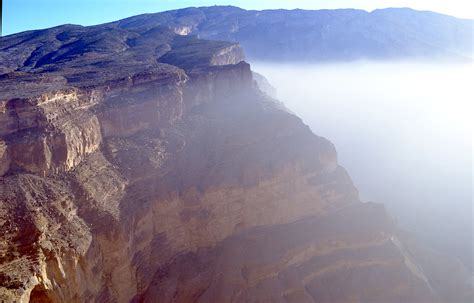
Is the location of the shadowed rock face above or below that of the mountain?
below

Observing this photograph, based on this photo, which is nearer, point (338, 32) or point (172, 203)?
point (172, 203)

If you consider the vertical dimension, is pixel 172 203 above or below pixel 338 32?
below

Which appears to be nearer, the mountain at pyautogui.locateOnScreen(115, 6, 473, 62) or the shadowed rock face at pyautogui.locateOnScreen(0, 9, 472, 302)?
the shadowed rock face at pyautogui.locateOnScreen(0, 9, 472, 302)

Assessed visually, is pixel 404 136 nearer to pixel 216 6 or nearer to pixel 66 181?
pixel 66 181

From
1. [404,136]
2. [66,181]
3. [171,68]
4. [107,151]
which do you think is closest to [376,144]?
[404,136]

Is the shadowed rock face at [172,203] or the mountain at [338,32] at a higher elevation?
the mountain at [338,32]
